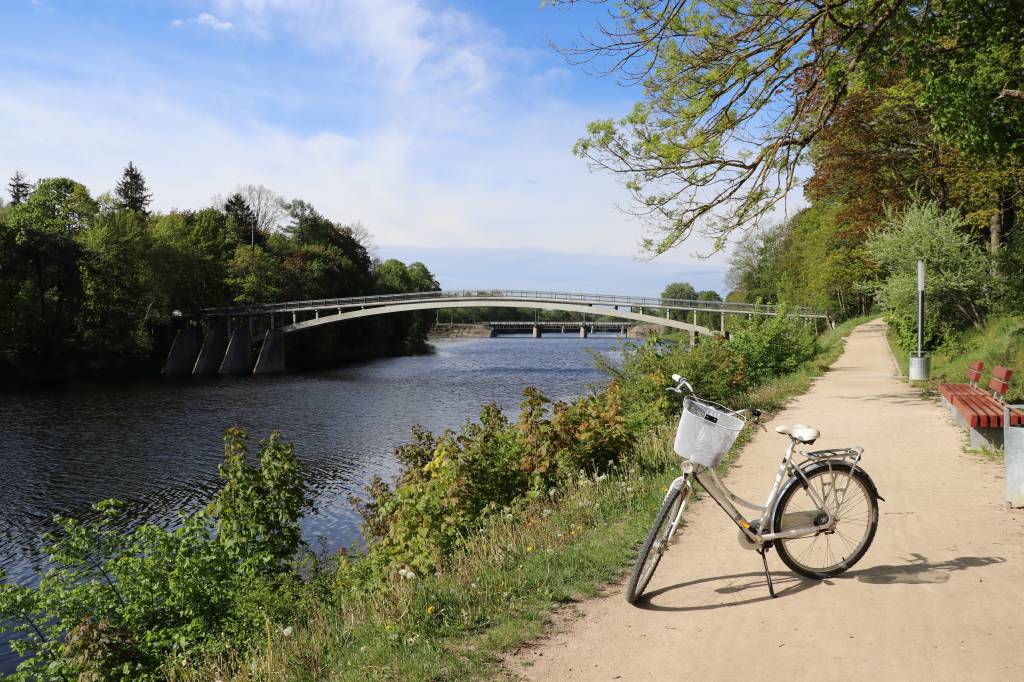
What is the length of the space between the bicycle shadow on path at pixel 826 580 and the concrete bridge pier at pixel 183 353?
1703 inches

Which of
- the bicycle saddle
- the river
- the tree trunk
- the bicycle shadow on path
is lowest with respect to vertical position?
the river

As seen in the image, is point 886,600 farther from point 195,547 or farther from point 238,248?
point 238,248

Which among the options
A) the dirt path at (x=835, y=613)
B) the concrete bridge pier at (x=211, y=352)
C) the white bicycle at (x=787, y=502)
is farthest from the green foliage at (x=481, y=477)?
the concrete bridge pier at (x=211, y=352)

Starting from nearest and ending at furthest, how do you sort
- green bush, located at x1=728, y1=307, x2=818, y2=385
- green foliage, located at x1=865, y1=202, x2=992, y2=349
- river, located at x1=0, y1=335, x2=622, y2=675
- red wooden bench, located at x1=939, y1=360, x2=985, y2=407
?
red wooden bench, located at x1=939, y1=360, x2=985, y2=407 < river, located at x1=0, y1=335, x2=622, y2=675 < green bush, located at x1=728, y1=307, x2=818, y2=385 < green foliage, located at x1=865, y1=202, x2=992, y2=349

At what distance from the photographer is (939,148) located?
19.4 meters

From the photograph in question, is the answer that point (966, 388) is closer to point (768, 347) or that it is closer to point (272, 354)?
point (768, 347)

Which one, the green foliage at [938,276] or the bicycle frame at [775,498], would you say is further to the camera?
the green foliage at [938,276]

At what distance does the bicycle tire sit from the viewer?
4027mm

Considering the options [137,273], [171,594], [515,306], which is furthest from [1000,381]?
[137,273]

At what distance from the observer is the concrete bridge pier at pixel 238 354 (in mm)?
45344

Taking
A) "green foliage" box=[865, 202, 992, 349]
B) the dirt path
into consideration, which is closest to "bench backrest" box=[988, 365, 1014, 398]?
the dirt path

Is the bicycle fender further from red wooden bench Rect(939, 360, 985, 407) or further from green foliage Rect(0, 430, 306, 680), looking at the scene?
red wooden bench Rect(939, 360, 985, 407)

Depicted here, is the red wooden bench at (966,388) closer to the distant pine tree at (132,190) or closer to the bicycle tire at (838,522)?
the bicycle tire at (838,522)

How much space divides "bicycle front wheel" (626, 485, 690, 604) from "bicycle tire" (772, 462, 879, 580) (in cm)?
61
